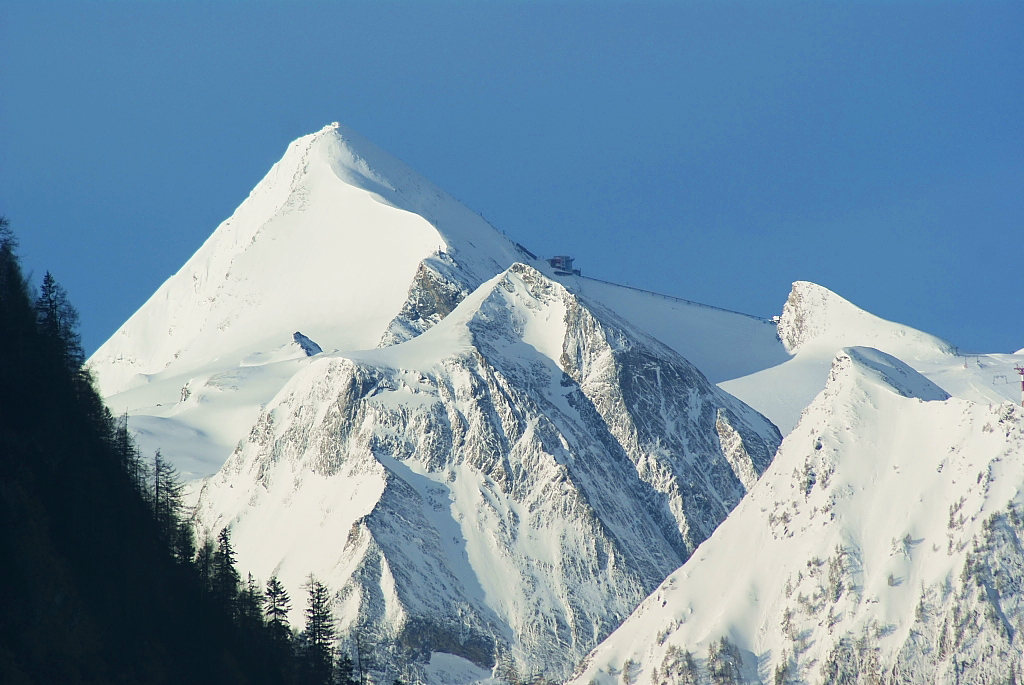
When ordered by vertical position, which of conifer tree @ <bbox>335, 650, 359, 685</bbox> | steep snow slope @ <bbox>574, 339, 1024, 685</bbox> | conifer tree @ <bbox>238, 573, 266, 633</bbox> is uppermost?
steep snow slope @ <bbox>574, 339, 1024, 685</bbox>

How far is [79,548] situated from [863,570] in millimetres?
72541

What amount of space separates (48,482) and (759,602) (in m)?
68.8

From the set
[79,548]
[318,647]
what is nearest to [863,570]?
[318,647]

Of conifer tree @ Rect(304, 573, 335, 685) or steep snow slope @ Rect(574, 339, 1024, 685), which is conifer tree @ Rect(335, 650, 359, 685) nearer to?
conifer tree @ Rect(304, 573, 335, 685)

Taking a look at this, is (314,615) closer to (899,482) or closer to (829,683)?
(829,683)

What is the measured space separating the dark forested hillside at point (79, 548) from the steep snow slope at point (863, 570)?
135 ft

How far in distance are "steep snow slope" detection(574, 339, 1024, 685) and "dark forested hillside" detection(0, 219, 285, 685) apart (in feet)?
135

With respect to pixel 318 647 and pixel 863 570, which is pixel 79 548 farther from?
pixel 863 570

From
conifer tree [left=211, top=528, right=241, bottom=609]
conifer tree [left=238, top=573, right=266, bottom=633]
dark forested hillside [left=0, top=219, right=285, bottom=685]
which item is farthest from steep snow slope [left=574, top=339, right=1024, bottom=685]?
dark forested hillside [left=0, top=219, right=285, bottom=685]

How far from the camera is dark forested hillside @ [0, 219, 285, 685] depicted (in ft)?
394

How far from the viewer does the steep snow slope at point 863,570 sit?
16662cm

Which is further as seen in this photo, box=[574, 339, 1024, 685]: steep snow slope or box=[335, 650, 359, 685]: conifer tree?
box=[574, 339, 1024, 685]: steep snow slope

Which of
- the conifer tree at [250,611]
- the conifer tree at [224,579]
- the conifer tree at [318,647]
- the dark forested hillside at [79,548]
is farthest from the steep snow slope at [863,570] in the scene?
the dark forested hillside at [79,548]

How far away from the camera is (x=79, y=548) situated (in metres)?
132
